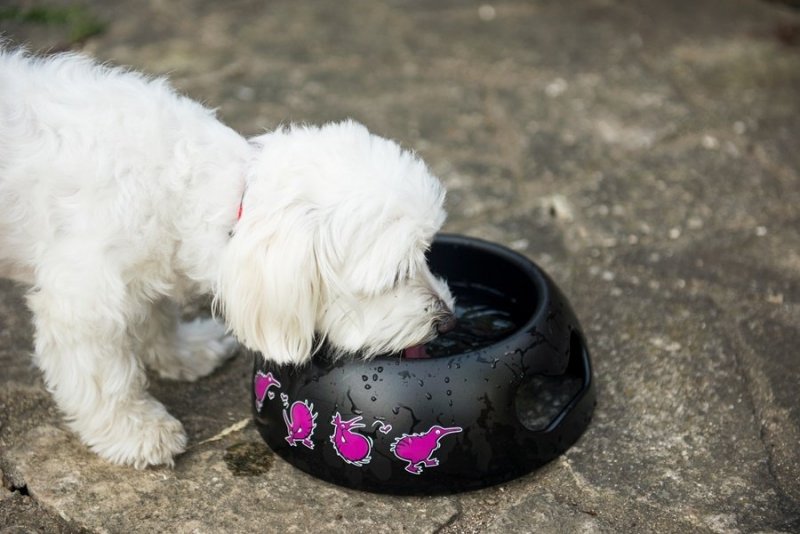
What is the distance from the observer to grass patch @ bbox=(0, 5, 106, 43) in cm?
562

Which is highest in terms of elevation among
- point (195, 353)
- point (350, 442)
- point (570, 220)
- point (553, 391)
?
point (350, 442)

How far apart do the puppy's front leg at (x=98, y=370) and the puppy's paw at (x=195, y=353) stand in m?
A: 0.29

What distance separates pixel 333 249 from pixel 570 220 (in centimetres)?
198

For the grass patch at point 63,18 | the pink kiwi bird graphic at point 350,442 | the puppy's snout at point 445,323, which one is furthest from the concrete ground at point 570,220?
the puppy's snout at point 445,323

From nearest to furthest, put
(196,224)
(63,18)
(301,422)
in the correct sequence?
(196,224), (301,422), (63,18)

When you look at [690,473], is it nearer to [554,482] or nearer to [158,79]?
[554,482]

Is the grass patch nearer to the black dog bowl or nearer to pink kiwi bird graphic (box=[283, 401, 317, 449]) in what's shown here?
the black dog bowl

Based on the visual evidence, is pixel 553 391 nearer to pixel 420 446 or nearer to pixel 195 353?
pixel 420 446

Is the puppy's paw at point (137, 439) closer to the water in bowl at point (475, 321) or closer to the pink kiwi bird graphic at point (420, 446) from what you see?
the pink kiwi bird graphic at point (420, 446)

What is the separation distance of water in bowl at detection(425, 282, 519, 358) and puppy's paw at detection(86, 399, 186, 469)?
0.85 m

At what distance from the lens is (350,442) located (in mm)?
2625

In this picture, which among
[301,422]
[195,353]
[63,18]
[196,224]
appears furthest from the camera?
[63,18]

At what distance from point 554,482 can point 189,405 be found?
1236 mm

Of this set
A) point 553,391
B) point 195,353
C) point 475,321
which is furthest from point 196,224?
point 553,391
